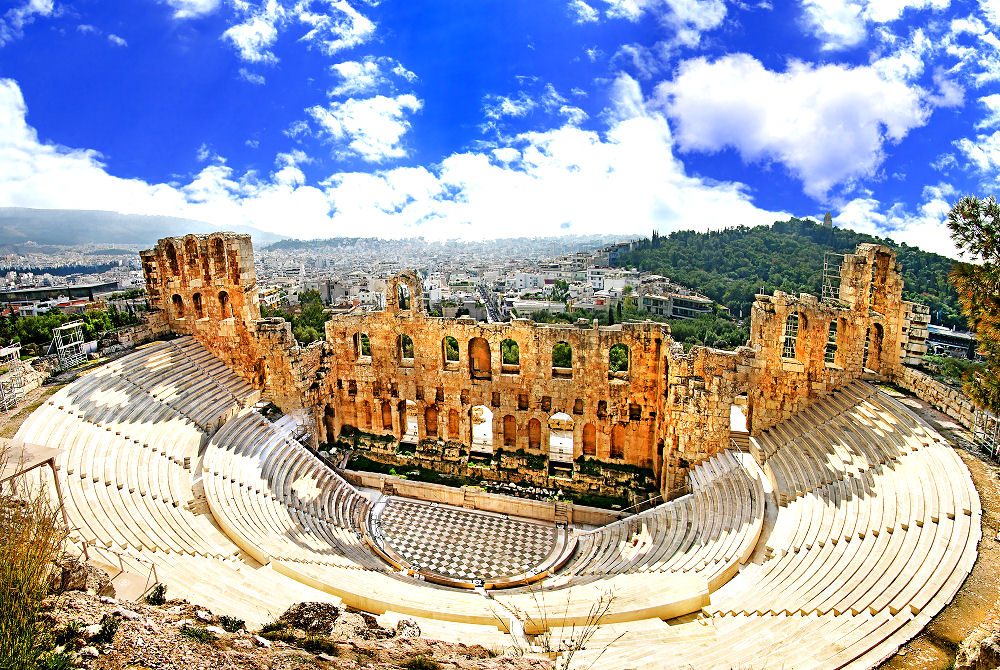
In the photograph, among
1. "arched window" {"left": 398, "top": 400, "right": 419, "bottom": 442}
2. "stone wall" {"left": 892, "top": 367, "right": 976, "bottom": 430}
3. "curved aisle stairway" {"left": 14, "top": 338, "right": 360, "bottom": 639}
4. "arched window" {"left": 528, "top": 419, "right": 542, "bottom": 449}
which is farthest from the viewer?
"arched window" {"left": 398, "top": 400, "right": 419, "bottom": 442}

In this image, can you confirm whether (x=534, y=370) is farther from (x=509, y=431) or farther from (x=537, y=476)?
(x=537, y=476)

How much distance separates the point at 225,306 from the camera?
1109 inches

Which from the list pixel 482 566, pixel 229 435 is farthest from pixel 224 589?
pixel 229 435

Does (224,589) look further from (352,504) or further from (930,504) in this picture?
(930,504)

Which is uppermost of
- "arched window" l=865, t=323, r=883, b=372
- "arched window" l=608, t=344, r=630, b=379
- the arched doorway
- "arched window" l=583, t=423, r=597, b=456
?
"arched window" l=865, t=323, r=883, b=372

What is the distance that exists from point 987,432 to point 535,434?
56.7ft

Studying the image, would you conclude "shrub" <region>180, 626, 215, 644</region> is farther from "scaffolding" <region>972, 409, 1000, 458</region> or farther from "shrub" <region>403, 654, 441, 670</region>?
"scaffolding" <region>972, 409, 1000, 458</region>

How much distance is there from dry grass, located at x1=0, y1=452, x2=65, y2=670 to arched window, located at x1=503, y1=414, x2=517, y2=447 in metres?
20.2

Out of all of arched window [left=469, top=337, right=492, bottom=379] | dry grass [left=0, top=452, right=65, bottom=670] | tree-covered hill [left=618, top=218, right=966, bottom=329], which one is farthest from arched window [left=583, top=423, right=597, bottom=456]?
tree-covered hill [left=618, top=218, right=966, bottom=329]

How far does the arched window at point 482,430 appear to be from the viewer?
27969 mm

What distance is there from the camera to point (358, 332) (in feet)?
91.1

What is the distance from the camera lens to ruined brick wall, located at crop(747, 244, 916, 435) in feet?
69.5

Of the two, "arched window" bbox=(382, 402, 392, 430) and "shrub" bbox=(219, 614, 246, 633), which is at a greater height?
"shrub" bbox=(219, 614, 246, 633)

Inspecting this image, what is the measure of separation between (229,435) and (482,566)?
39.5 ft
